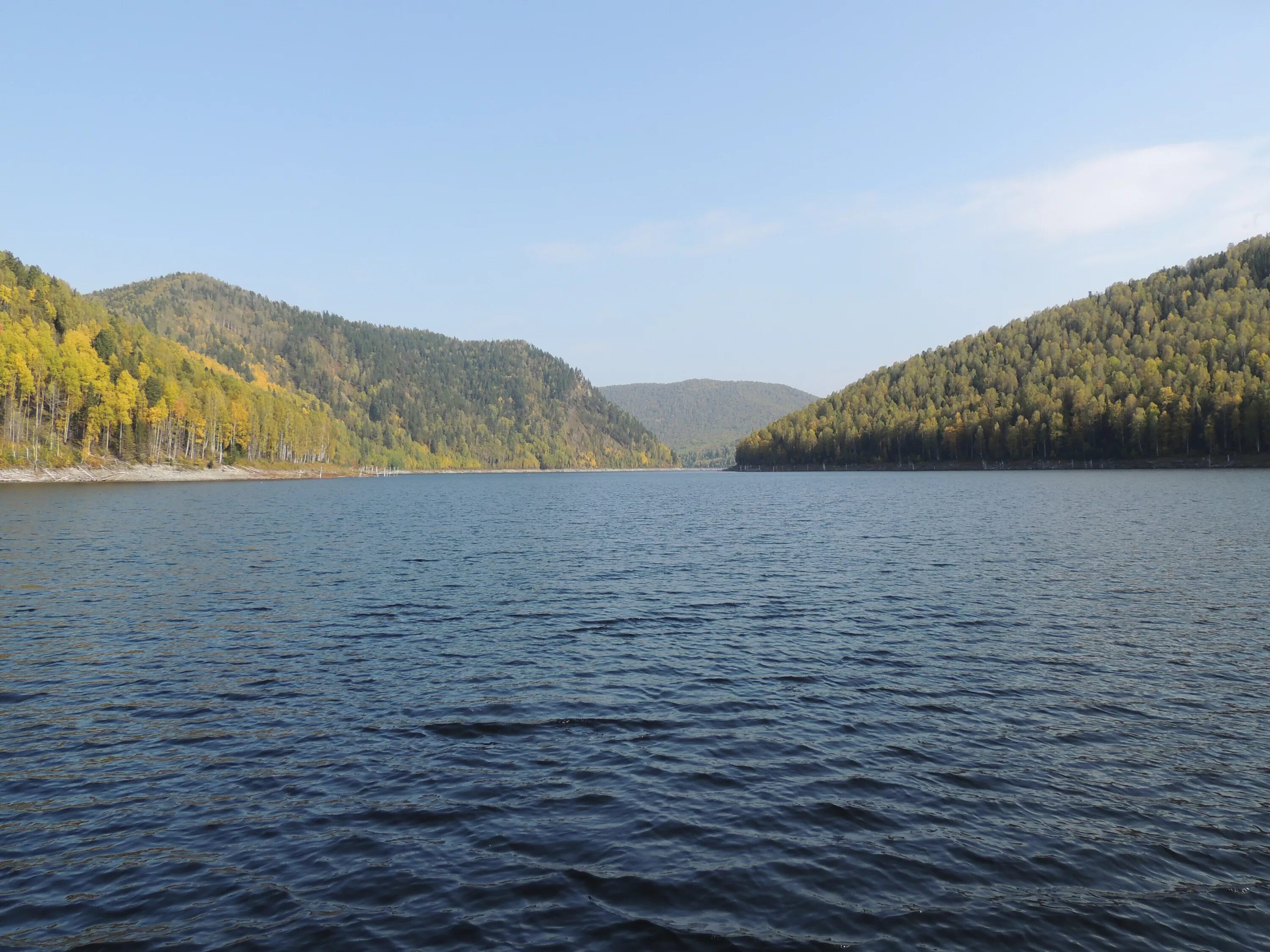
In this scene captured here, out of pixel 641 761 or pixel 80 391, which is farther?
pixel 80 391

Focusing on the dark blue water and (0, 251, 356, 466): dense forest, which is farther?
(0, 251, 356, 466): dense forest

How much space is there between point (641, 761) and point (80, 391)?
18841 cm

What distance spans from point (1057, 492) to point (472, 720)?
120m

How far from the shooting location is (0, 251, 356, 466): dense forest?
150000 mm

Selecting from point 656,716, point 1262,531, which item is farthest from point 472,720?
point 1262,531

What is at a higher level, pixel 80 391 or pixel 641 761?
pixel 80 391

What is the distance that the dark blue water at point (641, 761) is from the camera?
11477 mm

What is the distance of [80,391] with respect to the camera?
15788 centimetres

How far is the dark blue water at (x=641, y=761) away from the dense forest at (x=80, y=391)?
144 meters

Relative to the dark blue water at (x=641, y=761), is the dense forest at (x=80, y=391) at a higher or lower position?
higher

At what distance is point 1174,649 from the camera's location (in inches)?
1011

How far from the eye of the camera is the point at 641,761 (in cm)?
1730

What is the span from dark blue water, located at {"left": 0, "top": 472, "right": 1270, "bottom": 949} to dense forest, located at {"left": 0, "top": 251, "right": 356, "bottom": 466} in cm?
14422

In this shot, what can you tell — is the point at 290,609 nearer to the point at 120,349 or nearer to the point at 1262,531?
the point at 1262,531
